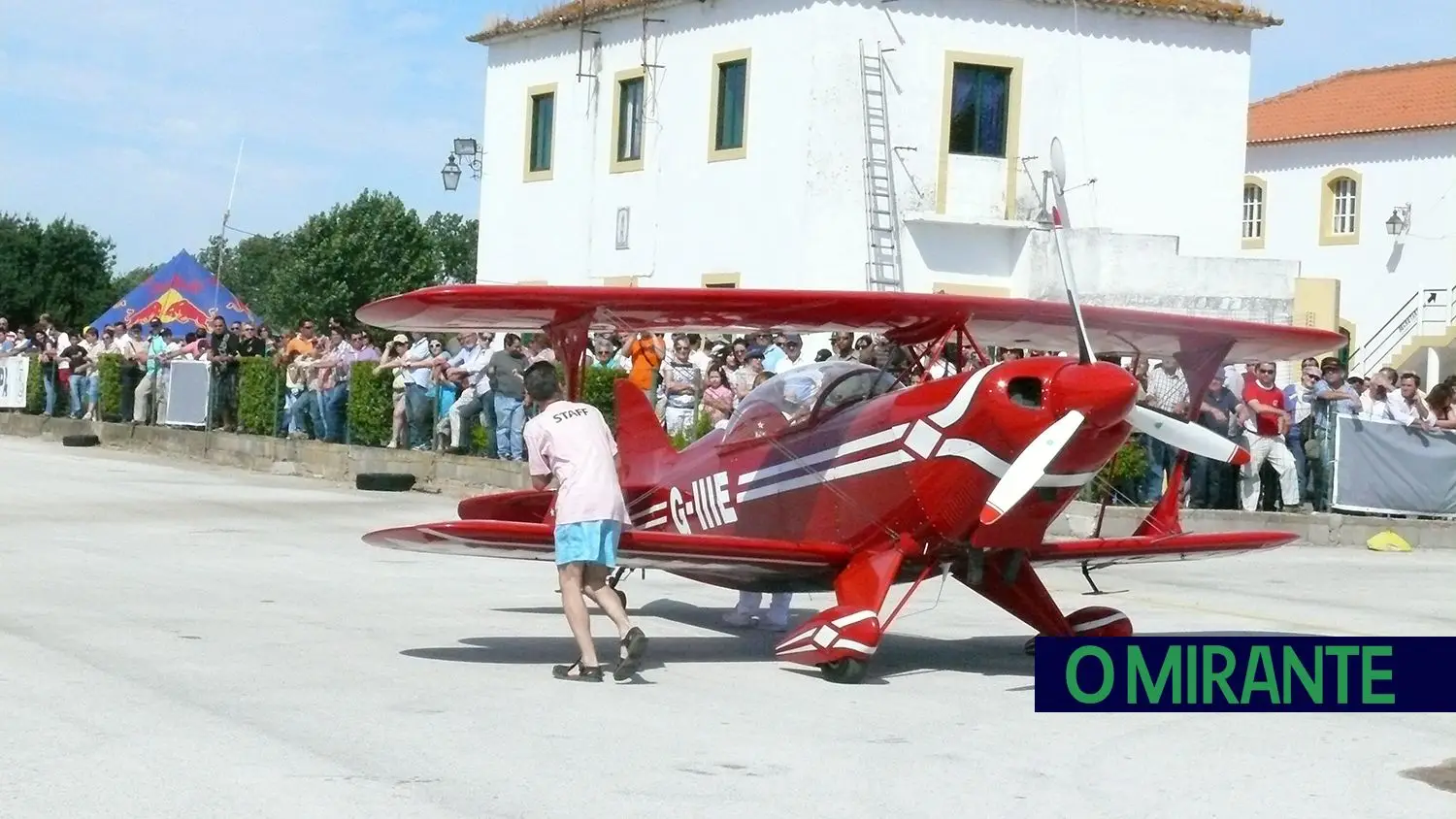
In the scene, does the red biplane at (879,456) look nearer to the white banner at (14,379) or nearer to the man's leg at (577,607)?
the man's leg at (577,607)

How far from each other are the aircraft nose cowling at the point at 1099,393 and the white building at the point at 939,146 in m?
22.3

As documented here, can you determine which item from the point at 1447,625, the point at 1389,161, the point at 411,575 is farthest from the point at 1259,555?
the point at 1389,161

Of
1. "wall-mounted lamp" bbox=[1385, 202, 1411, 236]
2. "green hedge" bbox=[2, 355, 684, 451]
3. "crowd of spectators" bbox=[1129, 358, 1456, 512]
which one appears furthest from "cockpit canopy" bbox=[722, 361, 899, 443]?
"wall-mounted lamp" bbox=[1385, 202, 1411, 236]

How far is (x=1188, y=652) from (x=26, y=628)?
7.45 meters

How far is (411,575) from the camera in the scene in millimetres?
14945

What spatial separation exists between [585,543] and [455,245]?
107531 millimetres

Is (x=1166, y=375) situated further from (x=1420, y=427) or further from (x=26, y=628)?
(x=26, y=628)

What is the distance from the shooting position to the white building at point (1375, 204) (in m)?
45.8

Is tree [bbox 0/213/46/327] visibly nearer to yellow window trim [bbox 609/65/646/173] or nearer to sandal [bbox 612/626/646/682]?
yellow window trim [bbox 609/65/646/173]

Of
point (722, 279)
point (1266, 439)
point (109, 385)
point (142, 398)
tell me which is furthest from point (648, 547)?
point (109, 385)

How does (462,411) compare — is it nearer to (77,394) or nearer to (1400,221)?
(77,394)

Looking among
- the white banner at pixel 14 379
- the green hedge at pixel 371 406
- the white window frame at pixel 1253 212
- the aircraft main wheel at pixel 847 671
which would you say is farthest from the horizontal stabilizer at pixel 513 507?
the white window frame at pixel 1253 212

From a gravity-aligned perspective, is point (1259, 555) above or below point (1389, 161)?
below

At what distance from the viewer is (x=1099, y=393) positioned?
373 inches
